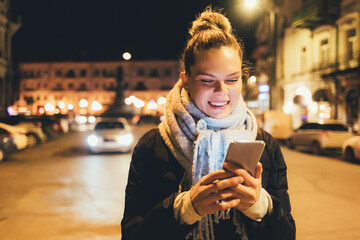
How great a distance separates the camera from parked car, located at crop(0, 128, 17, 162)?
1414 centimetres

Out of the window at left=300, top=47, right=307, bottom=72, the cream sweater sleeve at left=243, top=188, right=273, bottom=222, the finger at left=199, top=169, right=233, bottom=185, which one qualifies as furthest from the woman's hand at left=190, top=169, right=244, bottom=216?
the window at left=300, top=47, right=307, bottom=72

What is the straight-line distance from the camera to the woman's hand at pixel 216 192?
4.17ft

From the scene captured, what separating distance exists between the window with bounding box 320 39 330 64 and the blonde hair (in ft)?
86.6

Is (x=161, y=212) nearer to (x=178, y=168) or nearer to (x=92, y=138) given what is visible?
(x=178, y=168)

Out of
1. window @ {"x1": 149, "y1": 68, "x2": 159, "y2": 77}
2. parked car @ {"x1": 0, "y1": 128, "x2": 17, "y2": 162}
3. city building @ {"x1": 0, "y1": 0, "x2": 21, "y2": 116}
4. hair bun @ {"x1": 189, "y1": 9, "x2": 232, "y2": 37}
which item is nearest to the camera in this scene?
hair bun @ {"x1": 189, "y1": 9, "x2": 232, "y2": 37}

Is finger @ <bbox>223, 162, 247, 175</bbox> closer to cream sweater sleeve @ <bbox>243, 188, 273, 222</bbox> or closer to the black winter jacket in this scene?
cream sweater sleeve @ <bbox>243, 188, 273, 222</bbox>

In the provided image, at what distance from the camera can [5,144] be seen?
563 inches

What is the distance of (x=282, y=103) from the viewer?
34.5m

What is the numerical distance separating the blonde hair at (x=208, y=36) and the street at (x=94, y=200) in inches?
174

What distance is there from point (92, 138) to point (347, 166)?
1139 cm

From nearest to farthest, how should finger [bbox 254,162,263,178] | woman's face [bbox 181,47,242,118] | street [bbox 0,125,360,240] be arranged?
finger [bbox 254,162,263,178], woman's face [bbox 181,47,242,118], street [bbox 0,125,360,240]

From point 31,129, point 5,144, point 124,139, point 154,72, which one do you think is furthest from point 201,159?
point 154,72

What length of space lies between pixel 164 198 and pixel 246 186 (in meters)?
0.49

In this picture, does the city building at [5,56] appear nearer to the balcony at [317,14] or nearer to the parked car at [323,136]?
the balcony at [317,14]
